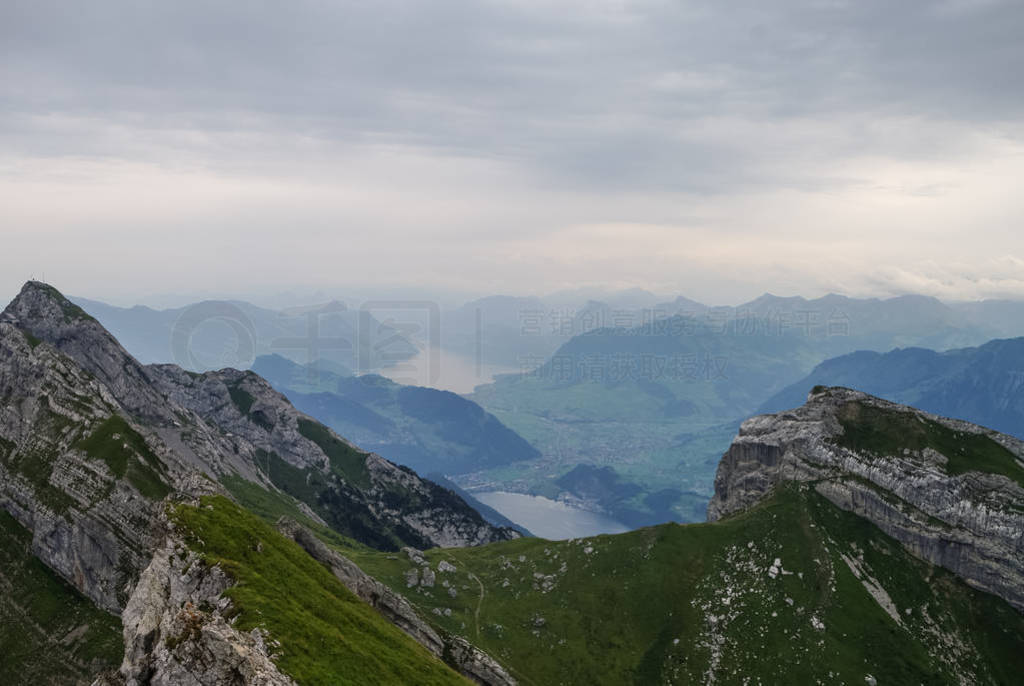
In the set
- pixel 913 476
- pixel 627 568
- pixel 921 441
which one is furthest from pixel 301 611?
pixel 921 441

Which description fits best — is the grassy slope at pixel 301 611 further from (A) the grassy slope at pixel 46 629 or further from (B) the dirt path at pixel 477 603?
(B) the dirt path at pixel 477 603

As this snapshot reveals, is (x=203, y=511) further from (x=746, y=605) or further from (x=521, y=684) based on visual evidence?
(x=746, y=605)

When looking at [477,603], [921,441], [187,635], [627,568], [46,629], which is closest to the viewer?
[187,635]

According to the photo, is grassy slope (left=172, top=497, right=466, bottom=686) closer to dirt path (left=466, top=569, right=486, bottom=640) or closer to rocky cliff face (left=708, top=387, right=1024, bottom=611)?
dirt path (left=466, top=569, right=486, bottom=640)

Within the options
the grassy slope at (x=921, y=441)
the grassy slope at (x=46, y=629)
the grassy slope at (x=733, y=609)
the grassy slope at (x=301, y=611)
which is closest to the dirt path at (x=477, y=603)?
the grassy slope at (x=733, y=609)

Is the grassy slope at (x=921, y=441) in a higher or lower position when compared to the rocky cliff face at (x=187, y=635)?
lower

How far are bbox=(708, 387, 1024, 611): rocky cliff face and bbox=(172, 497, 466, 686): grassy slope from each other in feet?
427

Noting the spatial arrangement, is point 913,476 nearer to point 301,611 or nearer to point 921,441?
point 921,441

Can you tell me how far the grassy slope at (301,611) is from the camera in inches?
2062

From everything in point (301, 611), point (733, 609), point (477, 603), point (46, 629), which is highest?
point (301, 611)

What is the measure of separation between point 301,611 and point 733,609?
10695 centimetres

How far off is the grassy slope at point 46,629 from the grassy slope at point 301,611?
184ft

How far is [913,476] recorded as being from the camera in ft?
515

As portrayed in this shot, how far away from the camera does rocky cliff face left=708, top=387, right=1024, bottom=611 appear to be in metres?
145
